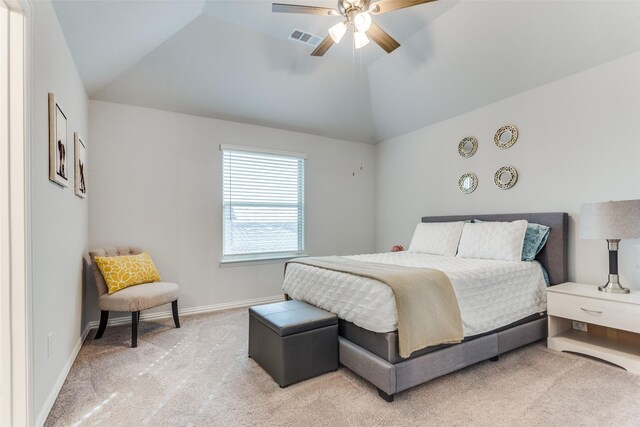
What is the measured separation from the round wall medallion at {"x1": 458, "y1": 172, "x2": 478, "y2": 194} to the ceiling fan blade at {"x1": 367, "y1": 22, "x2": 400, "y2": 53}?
79.3 inches

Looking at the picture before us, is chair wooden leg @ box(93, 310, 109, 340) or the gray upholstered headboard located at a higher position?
the gray upholstered headboard

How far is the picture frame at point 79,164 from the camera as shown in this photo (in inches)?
105

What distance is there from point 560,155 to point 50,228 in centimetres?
426

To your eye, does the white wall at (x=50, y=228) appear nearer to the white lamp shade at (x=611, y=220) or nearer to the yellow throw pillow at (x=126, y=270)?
the yellow throw pillow at (x=126, y=270)

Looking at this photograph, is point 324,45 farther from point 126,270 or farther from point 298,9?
point 126,270

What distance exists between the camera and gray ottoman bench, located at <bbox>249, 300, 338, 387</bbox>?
212cm

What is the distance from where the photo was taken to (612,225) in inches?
97.2

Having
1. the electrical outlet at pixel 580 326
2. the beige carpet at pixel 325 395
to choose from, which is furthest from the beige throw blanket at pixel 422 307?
the electrical outlet at pixel 580 326

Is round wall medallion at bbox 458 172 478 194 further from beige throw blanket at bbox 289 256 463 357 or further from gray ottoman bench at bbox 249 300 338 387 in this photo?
gray ottoman bench at bbox 249 300 338 387

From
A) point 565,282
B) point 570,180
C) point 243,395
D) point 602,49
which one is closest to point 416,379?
point 243,395

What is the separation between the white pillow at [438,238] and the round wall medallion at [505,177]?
607mm

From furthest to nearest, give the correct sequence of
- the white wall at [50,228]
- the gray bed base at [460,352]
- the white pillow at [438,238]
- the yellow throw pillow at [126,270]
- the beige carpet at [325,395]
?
the white pillow at [438,238] → the yellow throw pillow at [126,270] → the gray bed base at [460,352] → the beige carpet at [325,395] → the white wall at [50,228]

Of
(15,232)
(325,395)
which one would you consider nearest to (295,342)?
(325,395)

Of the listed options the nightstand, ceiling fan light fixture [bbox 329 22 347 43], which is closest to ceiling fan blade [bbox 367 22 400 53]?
ceiling fan light fixture [bbox 329 22 347 43]
